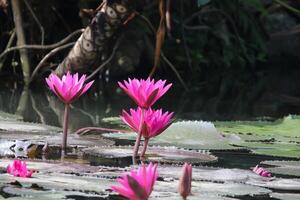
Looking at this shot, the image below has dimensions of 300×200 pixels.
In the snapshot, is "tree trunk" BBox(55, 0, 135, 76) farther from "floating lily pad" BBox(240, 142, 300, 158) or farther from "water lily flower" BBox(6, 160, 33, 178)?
"water lily flower" BBox(6, 160, 33, 178)

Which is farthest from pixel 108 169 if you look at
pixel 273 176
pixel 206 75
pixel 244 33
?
pixel 244 33

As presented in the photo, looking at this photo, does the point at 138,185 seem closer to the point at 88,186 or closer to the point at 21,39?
the point at 88,186

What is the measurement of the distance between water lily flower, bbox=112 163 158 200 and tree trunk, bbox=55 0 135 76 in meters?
3.37

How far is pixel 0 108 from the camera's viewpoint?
359 cm

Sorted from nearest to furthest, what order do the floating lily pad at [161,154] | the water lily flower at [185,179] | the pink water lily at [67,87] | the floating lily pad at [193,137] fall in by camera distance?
1. the water lily flower at [185,179]
2. the pink water lily at [67,87]
3. the floating lily pad at [161,154]
4. the floating lily pad at [193,137]

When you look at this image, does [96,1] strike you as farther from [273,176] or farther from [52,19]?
[273,176]

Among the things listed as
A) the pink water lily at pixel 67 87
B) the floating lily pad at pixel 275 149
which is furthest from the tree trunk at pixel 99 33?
the pink water lily at pixel 67 87

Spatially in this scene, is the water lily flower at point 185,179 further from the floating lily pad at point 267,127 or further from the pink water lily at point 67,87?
the floating lily pad at point 267,127

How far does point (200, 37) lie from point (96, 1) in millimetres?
1514

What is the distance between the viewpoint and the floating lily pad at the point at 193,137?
7.68 ft

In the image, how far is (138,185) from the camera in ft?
2.87

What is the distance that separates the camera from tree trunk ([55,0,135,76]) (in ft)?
14.1

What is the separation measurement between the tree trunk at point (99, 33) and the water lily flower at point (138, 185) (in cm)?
337

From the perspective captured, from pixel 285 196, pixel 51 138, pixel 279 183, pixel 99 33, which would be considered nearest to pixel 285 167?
pixel 279 183
